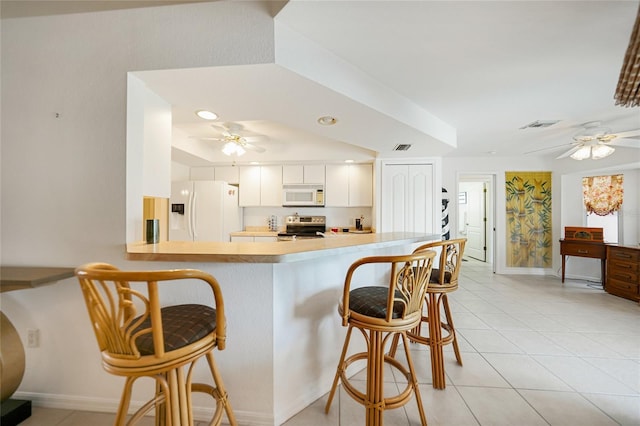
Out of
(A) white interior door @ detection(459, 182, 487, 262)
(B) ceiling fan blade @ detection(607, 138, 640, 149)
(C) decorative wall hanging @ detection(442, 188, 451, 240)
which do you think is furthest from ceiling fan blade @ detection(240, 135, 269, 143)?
(A) white interior door @ detection(459, 182, 487, 262)

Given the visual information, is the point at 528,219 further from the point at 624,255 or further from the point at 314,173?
the point at 314,173

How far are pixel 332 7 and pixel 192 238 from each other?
351cm

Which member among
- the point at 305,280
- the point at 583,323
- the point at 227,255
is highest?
the point at 227,255

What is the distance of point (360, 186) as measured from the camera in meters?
4.29

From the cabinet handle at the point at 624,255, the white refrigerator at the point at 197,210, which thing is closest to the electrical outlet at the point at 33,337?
the white refrigerator at the point at 197,210

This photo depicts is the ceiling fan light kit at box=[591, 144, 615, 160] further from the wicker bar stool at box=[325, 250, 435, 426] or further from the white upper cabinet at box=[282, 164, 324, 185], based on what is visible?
the white upper cabinet at box=[282, 164, 324, 185]

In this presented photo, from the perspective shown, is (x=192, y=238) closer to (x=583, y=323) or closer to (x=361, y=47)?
(x=361, y=47)

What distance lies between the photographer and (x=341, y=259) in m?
1.77

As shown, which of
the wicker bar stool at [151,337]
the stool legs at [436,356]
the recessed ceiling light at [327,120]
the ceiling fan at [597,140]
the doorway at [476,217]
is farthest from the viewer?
the doorway at [476,217]

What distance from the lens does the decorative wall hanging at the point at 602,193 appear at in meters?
4.09

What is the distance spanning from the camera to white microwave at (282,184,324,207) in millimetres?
4320

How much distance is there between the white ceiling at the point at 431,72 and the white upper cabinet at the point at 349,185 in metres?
1.36

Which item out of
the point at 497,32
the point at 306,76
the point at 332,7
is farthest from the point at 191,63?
the point at 497,32

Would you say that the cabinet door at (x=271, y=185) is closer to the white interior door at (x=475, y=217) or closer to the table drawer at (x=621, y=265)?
the white interior door at (x=475, y=217)
